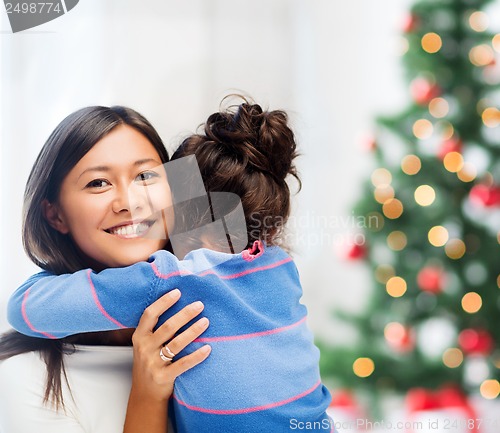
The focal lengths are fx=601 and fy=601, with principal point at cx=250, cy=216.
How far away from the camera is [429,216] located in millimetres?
1893

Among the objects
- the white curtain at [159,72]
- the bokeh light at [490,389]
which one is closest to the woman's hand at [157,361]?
the white curtain at [159,72]

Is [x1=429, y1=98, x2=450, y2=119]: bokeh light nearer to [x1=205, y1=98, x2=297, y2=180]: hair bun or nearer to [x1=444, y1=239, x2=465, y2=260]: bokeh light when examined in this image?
[x1=444, y1=239, x2=465, y2=260]: bokeh light

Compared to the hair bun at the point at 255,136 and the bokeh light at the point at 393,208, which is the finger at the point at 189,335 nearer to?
the hair bun at the point at 255,136

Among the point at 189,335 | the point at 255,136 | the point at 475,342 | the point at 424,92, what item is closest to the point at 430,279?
the point at 475,342

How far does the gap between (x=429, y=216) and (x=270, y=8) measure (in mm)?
806

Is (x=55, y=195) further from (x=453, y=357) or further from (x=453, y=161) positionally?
(x=453, y=357)

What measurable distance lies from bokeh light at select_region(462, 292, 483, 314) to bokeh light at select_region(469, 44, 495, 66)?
0.73 metres

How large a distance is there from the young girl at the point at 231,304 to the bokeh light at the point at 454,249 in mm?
991

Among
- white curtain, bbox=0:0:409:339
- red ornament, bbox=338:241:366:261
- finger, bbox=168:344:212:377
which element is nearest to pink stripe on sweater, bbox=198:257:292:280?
finger, bbox=168:344:212:377

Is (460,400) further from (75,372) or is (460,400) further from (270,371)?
(75,372)

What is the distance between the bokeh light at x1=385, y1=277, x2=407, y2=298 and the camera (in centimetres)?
194

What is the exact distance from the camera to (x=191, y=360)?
3.03 ft

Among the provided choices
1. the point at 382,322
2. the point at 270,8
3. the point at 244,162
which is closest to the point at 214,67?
the point at 270,8

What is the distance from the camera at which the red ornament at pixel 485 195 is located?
1888 millimetres
